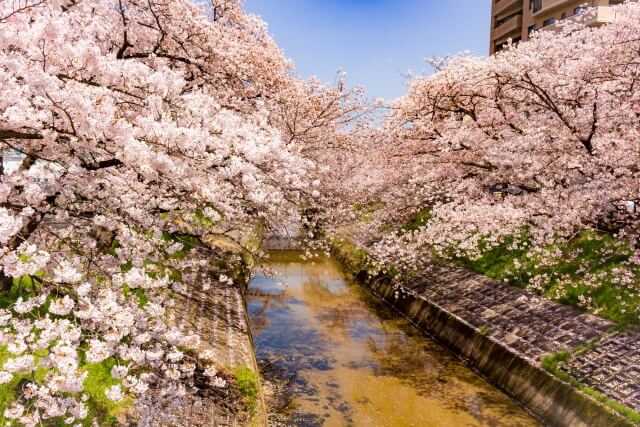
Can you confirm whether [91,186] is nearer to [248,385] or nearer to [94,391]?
[94,391]

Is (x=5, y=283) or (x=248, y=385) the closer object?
(x=5, y=283)

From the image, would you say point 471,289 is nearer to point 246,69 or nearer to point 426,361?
point 426,361

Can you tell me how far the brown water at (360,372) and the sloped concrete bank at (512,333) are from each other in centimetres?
46

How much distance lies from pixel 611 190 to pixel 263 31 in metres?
11.8

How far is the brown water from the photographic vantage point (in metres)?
11.6

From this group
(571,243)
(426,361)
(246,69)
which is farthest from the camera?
(571,243)

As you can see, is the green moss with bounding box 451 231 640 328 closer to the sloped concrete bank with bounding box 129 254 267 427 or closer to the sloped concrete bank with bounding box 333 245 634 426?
the sloped concrete bank with bounding box 333 245 634 426

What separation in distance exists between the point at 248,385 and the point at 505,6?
59.4 metres

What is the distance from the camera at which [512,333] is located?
44.9 ft

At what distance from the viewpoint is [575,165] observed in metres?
11.8

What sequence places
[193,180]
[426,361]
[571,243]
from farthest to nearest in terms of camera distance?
[571,243]
[426,361]
[193,180]

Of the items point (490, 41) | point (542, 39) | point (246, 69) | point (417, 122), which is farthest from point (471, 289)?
point (490, 41)

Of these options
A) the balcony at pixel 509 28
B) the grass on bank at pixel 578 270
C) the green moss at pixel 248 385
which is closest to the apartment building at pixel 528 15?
the balcony at pixel 509 28

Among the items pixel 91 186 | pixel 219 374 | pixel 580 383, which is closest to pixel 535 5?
pixel 580 383
